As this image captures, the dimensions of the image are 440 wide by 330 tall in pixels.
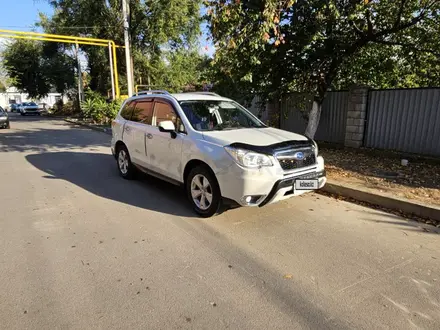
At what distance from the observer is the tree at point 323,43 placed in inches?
267

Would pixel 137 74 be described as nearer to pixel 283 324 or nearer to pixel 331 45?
pixel 331 45

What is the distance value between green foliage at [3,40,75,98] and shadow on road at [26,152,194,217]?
2765 cm

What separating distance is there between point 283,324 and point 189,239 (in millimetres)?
1711

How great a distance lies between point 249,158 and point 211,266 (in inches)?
55.8

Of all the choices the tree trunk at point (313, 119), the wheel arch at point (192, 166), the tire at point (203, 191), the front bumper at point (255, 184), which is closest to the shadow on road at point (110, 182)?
the tire at point (203, 191)

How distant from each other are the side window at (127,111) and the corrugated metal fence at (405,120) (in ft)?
20.8

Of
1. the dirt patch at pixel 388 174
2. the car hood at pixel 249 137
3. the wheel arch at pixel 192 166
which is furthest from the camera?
the dirt patch at pixel 388 174

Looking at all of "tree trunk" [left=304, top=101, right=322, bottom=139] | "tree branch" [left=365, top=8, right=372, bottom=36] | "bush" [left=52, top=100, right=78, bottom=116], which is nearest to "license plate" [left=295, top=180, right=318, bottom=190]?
"tree trunk" [left=304, top=101, right=322, bottom=139]

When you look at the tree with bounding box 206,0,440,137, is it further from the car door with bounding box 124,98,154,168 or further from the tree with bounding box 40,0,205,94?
the tree with bounding box 40,0,205,94

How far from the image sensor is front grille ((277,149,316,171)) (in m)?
4.20

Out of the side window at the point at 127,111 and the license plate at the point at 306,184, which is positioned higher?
the side window at the point at 127,111

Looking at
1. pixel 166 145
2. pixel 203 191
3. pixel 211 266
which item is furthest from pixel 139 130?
pixel 211 266

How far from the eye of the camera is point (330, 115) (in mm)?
10023

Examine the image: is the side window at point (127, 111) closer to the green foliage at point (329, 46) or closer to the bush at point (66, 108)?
the green foliage at point (329, 46)
